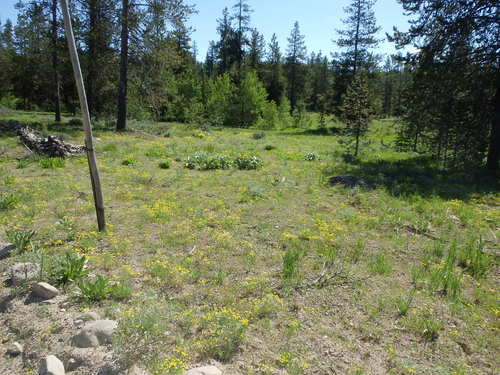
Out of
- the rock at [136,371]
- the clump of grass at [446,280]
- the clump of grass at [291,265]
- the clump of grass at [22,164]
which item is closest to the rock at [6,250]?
the rock at [136,371]

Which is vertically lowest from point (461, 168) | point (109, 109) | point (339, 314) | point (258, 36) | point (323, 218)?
point (339, 314)

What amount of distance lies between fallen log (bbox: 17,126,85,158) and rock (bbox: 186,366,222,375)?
1106 centimetres

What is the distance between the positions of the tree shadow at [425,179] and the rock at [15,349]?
9559 millimetres

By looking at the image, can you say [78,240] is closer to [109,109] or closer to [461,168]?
[461,168]

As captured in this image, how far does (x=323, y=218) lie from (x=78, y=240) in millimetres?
5187

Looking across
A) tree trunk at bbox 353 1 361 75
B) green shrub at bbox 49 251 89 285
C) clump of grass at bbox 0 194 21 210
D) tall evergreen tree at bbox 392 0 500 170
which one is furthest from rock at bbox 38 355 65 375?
tree trunk at bbox 353 1 361 75

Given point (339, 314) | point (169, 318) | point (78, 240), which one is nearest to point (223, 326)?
point (169, 318)

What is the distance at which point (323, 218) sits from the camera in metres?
7.91

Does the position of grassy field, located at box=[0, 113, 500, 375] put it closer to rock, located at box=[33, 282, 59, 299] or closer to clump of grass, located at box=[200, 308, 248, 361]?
clump of grass, located at box=[200, 308, 248, 361]

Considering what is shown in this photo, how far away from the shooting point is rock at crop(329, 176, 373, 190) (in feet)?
35.0

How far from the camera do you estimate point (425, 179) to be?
12.4m

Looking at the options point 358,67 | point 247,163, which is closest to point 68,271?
point 247,163

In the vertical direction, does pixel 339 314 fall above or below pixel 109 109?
below

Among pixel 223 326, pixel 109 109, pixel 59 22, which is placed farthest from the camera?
pixel 109 109
